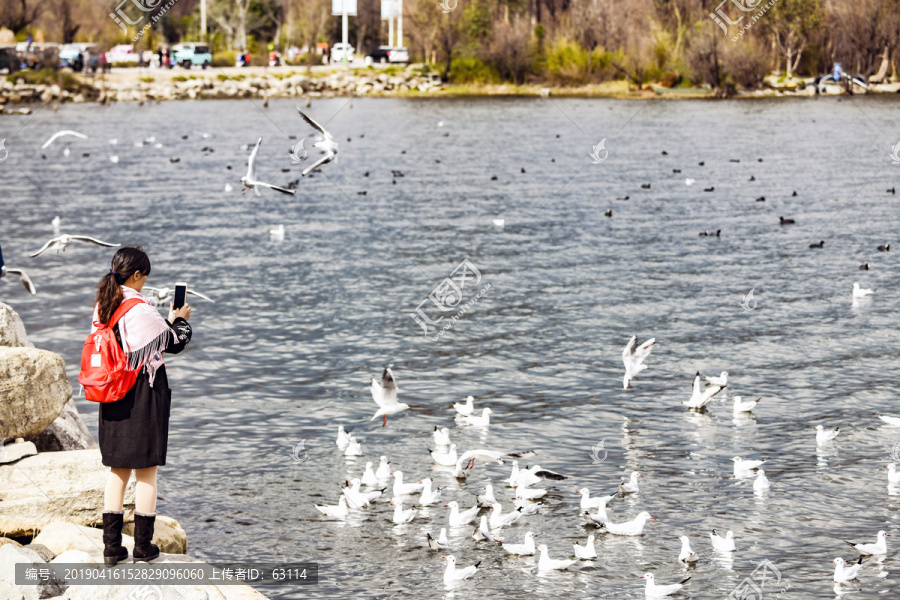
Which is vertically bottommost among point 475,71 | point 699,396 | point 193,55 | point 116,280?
point 699,396

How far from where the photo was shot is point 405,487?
13438mm

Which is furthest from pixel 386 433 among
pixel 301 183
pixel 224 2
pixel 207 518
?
pixel 224 2

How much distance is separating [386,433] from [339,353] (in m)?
4.38

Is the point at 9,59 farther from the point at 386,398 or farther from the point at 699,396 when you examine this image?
the point at 699,396

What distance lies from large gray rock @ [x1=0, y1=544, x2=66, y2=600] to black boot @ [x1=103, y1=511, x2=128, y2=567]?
0.57 metres

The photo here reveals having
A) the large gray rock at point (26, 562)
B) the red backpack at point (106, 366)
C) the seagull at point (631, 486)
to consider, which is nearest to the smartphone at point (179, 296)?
the red backpack at point (106, 366)

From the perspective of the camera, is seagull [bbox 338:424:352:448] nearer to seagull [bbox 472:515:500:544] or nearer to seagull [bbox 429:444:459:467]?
seagull [bbox 429:444:459:467]

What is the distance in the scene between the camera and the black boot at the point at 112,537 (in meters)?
8.34

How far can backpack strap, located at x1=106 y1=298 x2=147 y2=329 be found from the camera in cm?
793

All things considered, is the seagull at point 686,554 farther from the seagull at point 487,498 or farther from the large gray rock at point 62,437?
the large gray rock at point 62,437

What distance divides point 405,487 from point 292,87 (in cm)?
9317

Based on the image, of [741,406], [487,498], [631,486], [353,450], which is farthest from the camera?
[741,406]

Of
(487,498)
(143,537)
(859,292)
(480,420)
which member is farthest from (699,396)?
(143,537)

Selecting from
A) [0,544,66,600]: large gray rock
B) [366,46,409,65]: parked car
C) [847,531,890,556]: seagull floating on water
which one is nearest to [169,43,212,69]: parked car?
[366,46,409,65]: parked car
